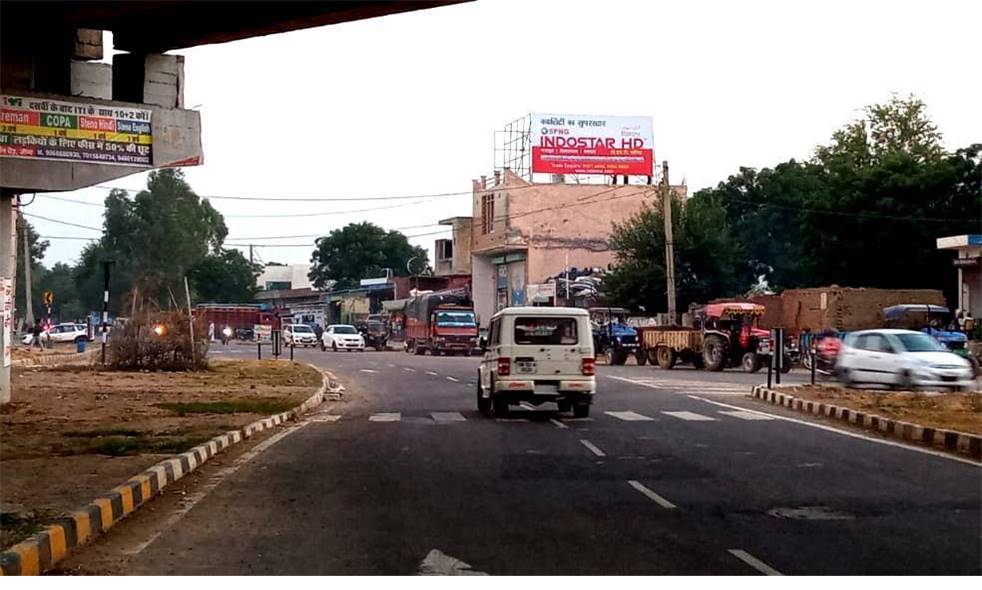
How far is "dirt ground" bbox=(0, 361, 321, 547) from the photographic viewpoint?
39.3 feet

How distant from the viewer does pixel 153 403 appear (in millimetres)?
24328

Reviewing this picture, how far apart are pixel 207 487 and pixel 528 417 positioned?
33.5 feet

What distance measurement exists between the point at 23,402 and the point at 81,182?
17.5 ft

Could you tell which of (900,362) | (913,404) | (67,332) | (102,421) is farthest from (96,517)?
(67,332)

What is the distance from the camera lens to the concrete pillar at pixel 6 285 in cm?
2097

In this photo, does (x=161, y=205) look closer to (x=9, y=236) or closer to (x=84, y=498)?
(x=9, y=236)

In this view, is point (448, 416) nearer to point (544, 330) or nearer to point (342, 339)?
point (544, 330)

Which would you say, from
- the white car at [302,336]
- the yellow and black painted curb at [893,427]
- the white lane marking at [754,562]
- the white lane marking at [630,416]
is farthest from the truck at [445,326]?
the white lane marking at [754,562]

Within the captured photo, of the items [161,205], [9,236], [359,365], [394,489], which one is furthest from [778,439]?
[161,205]

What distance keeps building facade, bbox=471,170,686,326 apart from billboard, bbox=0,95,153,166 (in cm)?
5003

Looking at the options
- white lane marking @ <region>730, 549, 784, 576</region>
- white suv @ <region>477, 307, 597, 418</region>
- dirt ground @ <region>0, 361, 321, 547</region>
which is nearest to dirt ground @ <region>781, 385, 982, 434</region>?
white suv @ <region>477, 307, 597, 418</region>

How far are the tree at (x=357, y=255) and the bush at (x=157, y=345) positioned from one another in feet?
272

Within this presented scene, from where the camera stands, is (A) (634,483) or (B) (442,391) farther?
(B) (442,391)

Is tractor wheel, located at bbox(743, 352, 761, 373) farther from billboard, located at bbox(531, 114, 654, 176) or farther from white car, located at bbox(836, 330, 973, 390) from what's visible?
billboard, located at bbox(531, 114, 654, 176)
